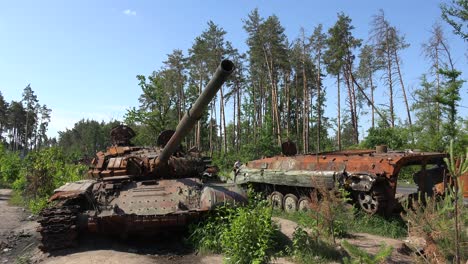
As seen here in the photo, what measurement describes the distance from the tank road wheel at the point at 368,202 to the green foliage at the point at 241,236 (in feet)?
10.1

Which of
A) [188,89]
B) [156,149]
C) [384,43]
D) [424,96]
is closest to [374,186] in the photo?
[156,149]

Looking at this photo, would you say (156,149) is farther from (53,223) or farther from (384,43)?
(384,43)

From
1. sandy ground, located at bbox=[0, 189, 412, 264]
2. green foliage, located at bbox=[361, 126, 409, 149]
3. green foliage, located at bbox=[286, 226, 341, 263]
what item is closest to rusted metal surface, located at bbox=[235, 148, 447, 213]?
green foliage, located at bbox=[286, 226, 341, 263]

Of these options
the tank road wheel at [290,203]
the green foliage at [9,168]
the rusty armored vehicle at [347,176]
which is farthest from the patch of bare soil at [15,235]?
the green foliage at [9,168]

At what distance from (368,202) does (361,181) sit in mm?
537

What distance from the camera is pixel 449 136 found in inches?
869

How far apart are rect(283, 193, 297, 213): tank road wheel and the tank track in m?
6.89

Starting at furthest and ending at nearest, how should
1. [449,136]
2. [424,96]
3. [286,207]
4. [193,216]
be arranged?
1. [424,96]
2. [449,136]
3. [286,207]
4. [193,216]

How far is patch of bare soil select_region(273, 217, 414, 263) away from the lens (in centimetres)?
796

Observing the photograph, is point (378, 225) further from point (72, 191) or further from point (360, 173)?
point (72, 191)

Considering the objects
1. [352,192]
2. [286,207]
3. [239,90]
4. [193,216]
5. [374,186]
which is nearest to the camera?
[193,216]

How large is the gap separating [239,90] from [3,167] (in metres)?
21.6

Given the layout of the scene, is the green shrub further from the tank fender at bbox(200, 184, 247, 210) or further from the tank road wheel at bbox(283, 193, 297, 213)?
the tank road wheel at bbox(283, 193, 297, 213)

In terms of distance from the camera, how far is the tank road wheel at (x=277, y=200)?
558 inches
